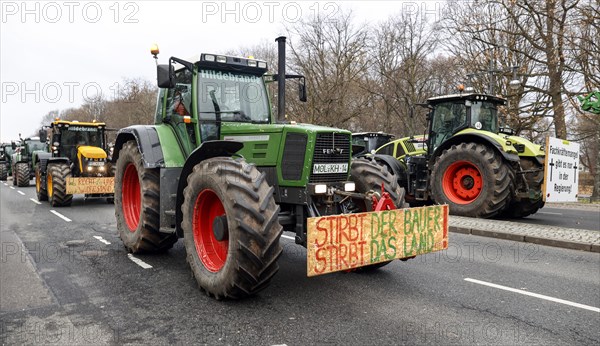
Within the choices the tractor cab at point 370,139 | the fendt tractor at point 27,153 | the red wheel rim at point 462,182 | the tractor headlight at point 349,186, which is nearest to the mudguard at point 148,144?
the tractor headlight at point 349,186

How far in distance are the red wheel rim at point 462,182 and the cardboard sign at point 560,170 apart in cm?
165

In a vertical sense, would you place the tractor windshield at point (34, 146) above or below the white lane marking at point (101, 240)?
above

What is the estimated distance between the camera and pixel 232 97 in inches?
227

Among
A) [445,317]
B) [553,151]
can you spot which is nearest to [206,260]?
[445,317]

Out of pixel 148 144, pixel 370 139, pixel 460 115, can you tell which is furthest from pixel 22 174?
pixel 460 115

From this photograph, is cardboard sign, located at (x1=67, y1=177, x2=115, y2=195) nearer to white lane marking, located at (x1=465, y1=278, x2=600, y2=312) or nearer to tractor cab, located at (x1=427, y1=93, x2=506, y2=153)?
tractor cab, located at (x1=427, y1=93, x2=506, y2=153)

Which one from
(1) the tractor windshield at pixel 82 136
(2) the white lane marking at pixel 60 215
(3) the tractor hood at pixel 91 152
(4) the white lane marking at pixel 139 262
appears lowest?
(2) the white lane marking at pixel 60 215

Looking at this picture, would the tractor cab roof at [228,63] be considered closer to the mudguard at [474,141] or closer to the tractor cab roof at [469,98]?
the mudguard at [474,141]

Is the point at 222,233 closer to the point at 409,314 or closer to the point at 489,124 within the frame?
the point at 409,314

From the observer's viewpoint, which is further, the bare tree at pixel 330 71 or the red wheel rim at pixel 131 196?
the bare tree at pixel 330 71

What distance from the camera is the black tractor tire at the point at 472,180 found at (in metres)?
9.20

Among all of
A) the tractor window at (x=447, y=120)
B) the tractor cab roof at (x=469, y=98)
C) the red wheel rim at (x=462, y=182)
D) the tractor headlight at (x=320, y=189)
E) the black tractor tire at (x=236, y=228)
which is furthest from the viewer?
the tractor window at (x=447, y=120)

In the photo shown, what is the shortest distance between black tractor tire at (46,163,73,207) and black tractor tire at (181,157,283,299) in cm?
911

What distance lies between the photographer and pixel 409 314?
4.08m
